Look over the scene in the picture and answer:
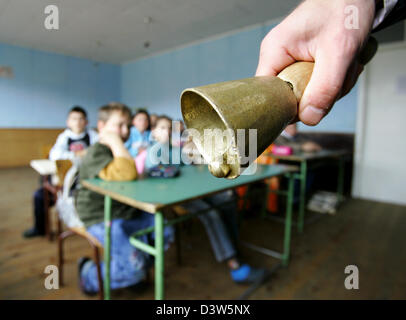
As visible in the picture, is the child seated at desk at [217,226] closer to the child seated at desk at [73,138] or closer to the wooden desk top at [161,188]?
the wooden desk top at [161,188]

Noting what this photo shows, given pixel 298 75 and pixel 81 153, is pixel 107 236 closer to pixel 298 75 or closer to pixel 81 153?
pixel 81 153

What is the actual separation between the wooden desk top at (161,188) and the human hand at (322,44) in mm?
735

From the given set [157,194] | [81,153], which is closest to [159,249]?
[157,194]

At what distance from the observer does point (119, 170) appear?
1.30m

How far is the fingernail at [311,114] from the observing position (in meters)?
0.33

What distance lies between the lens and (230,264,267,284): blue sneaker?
1636 millimetres

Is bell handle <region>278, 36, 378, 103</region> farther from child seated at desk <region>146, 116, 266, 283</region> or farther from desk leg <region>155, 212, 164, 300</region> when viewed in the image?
child seated at desk <region>146, 116, 266, 283</region>

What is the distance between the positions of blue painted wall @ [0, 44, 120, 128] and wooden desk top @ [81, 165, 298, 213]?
0.35m

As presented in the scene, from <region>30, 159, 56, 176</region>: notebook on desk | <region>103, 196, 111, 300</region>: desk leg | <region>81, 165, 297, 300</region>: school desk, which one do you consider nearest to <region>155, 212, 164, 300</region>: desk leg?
<region>81, 165, 297, 300</region>: school desk

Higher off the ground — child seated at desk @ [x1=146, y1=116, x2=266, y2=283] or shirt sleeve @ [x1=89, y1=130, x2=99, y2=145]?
shirt sleeve @ [x1=89, y1=130, x2=99, y2=145]

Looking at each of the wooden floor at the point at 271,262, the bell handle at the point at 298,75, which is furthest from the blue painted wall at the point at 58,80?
the wooden floor at the point at 271,262

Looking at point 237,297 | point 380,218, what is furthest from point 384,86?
point 237,297

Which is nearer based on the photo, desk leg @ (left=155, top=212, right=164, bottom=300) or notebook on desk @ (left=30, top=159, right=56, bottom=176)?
desk leg @ (left=155, top=212, right=164, bottom=300)

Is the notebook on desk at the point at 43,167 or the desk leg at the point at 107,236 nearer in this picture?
the desk leg at the point at 107,236
